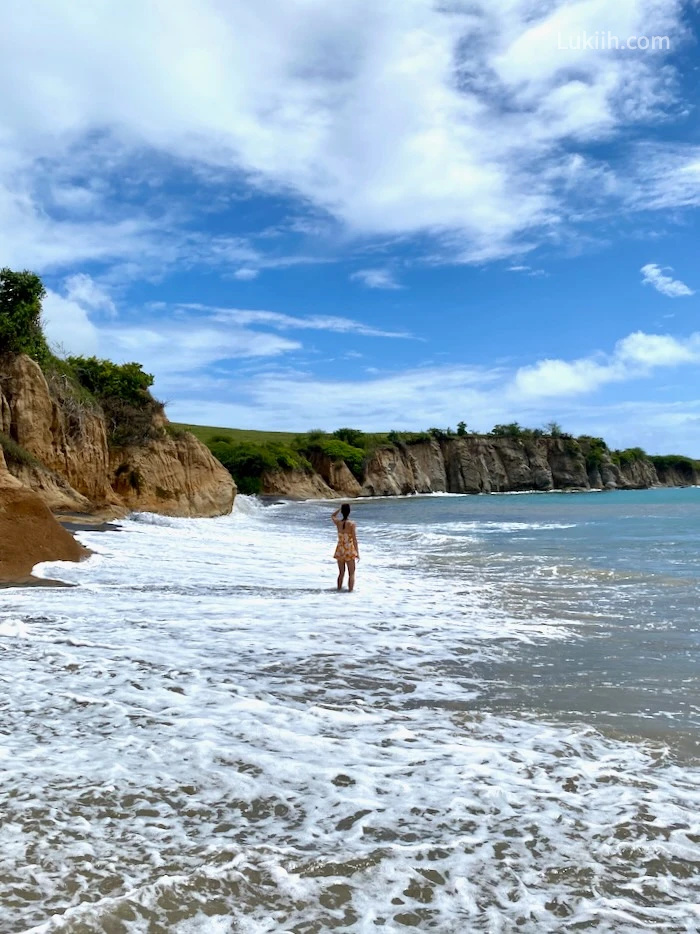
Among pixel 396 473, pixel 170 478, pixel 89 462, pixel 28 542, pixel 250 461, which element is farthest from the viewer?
pixel 396 473

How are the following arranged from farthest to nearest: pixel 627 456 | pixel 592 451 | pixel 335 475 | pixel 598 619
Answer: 1. pixel 627 456
2. pixel 592 451
3. pixel 335 475
4. pixel 598 619

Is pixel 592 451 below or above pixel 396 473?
above

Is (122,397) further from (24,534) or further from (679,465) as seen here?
(679,465)

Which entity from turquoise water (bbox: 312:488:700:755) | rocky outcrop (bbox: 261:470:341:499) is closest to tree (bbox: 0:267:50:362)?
turquoise water (bbox: 312:488:700:755)

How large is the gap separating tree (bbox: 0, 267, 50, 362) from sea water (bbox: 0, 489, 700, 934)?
17.0 metres

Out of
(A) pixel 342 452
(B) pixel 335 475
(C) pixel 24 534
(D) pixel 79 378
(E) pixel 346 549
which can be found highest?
(D) pixel 79 378

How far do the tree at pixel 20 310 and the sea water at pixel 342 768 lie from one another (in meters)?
17.0

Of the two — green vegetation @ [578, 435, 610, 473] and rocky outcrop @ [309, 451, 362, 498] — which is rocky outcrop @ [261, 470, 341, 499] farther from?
green vegetation @ [578, 435, 610, 473]

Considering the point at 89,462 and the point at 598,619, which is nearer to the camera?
the point at 598,619

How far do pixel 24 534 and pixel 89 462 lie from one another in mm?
16236

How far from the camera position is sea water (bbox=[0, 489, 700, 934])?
130 inches

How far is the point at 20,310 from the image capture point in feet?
84.2

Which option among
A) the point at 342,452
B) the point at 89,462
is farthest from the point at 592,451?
the point at 89,462

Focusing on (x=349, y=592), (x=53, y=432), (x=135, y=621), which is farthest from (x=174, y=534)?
(x=135, y=621)
